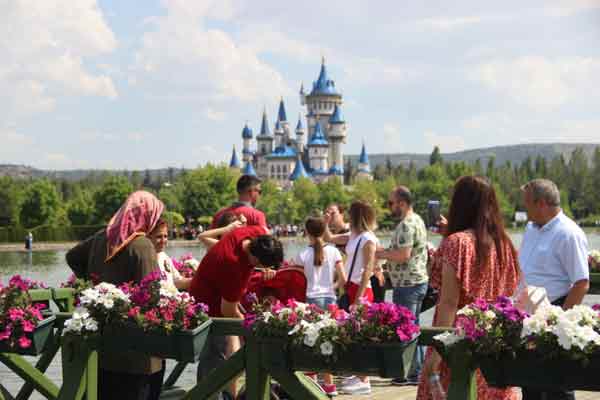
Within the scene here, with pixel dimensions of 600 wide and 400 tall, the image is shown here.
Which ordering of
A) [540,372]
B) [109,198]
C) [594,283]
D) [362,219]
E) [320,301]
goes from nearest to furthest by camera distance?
[540,372], [320,301], [362,219], [594,283], [109,198]

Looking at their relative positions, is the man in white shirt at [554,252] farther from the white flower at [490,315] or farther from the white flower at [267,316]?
the white flower at [267,316]

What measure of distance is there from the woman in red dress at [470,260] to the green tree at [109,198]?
84123 millimetres

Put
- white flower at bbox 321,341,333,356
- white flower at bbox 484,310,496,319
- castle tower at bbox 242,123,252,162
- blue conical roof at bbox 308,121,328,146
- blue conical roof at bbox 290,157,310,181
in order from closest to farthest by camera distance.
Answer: white flower at bbox 484,310,496,319
white flower at bbox 321,341,333,356
blue conical roof at bbox 290,157,310,181
blue conical roof at bbox 308,121,328,146
castle tower at bbox 242,123,252,162

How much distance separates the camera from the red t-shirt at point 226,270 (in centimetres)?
599

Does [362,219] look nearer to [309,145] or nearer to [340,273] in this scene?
[340,273]

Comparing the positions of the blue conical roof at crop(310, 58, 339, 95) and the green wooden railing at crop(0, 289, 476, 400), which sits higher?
the blue conical roof at crop(310, 58, 339, 95)

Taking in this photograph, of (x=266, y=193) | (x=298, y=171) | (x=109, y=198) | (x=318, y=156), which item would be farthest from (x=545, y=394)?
(x=318, y=156)

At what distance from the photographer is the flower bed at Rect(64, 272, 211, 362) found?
5.32 meters

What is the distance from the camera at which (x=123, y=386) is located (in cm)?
559

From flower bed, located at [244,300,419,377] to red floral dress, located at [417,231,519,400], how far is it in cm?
38

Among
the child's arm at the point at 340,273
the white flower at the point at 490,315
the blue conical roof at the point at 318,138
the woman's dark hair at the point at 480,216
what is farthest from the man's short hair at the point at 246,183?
the blue conical roof at the point at 318,138

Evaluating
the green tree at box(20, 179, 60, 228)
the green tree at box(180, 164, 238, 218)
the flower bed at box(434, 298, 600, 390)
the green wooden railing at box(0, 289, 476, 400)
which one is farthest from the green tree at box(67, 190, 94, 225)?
the flower bed at box(434, 298, 600, 390)

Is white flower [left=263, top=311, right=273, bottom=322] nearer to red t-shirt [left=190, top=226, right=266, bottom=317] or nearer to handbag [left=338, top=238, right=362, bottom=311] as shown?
red t-shirt [left=190, top=226, right=266, bottom=317]

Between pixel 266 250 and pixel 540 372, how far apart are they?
2105 millimetres
